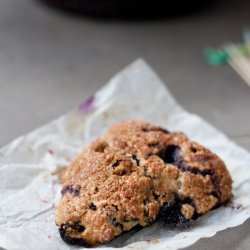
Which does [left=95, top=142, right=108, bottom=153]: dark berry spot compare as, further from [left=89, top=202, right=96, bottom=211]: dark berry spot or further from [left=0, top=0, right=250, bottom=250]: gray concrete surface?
[left=0, top=0, right=250, bottom=250]: gray concrete surface

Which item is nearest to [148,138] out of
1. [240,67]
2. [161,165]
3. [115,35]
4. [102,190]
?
[161,165]

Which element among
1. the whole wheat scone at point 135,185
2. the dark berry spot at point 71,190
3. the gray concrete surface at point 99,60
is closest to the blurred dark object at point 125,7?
the gray concrete surface at point 99,60

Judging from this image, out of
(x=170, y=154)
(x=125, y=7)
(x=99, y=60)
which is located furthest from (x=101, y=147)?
(x=125, y=7)

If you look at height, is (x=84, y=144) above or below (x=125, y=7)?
below

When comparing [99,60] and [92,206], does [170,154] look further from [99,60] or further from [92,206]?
[99,60]

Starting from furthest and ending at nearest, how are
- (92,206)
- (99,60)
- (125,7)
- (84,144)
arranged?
(125,7), (99,60), (84,144), (92,206)

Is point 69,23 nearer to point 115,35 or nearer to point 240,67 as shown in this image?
point 115,35

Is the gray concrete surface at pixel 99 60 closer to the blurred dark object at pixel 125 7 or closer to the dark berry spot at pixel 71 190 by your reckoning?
the blurred dark object at pixel 125 7
